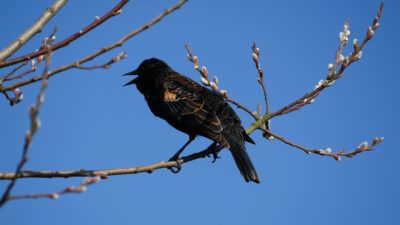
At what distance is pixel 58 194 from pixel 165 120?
14.0 ft

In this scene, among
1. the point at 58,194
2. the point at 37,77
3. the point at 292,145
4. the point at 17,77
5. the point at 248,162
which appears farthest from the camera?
the point at 248,162

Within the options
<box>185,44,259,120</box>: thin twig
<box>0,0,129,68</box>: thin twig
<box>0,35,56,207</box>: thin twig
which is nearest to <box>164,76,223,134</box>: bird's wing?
<box>185,44,259,120</box>: thin twig

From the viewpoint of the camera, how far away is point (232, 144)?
15.5 ft

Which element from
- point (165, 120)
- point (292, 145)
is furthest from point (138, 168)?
point (165, 120)

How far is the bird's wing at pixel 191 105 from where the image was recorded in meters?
5.01

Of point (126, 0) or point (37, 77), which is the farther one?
point (126, 0)

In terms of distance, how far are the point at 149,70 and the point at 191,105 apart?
3.64 ft

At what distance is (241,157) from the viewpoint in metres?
4.54

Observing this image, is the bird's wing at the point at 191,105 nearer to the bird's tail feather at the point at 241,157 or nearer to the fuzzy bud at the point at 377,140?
the bird's tail feather at the point at 241,157

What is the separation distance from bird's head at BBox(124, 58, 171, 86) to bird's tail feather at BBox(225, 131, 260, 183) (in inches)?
66.2

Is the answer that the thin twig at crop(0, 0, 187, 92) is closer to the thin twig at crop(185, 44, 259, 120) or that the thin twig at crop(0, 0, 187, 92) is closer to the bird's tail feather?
the thin twig at crop(185, 44, 259, 120)

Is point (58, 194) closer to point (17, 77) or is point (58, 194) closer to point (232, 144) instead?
point (17, 77)

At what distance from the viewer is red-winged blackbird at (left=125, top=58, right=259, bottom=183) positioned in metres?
4.71

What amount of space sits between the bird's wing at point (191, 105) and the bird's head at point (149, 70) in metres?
0.26
